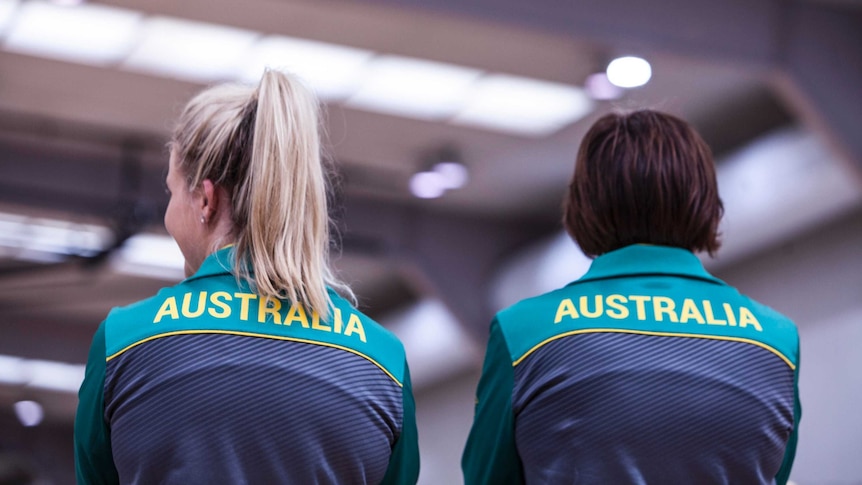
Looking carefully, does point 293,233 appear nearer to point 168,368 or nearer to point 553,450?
point 168,368

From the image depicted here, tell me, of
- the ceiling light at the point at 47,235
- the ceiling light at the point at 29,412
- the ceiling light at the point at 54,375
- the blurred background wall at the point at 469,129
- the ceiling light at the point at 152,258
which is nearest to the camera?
the blurred background wall at the point at 469,129

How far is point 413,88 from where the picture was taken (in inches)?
365

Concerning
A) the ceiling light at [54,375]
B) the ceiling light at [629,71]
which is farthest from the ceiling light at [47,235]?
the ceiling light at [629,71]

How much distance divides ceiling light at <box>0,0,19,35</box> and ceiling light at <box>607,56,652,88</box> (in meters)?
3.86

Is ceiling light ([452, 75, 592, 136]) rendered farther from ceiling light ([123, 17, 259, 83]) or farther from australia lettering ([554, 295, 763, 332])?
australia lettering ([554, 295, 763, 332])

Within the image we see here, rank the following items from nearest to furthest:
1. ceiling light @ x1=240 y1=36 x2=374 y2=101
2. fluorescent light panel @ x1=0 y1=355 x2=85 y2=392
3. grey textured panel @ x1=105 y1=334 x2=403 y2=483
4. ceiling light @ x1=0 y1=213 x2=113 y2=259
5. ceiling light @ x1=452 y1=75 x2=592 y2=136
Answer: grey textured panel @ x1=105 y1=334 x2=403 y2=483 < ceiling light @ x1=240 y1=36 x2=374 y2=101 < ceiling light @ x1=452 y1=75 x2=592 y2=136 < ceiling light @ x1=0 y1=213 x2=113 y2=259 < fluorescent light panel @ x1=0 y1=355 x2=85 y2=392

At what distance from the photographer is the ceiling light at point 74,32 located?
26.4 feet

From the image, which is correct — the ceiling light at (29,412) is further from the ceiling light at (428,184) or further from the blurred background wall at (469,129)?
the ceiling light at (428,184)

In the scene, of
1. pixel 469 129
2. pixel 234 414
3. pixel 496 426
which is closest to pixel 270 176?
pixel 234 414

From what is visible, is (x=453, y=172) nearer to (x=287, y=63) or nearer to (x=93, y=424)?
(x=287, y=63)

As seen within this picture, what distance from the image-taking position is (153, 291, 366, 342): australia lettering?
2.18 meters

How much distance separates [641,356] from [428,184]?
880cm

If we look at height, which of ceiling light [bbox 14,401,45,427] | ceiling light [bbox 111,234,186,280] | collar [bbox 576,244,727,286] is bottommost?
collar [bbox 576,244,727,286]

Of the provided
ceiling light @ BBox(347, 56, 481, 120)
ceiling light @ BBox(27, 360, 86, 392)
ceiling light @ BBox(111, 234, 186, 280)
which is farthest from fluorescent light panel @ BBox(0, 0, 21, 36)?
ceiling light @ BBox(27, 360, 86, 392)
